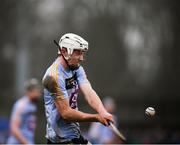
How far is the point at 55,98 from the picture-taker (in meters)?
9.16

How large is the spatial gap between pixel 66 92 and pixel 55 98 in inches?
5.3

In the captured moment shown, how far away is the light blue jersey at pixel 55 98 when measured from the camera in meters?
9.16

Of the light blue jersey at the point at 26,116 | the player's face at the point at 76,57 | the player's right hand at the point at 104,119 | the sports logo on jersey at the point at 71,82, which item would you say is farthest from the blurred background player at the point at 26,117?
the player's right hand at the point at 104,119

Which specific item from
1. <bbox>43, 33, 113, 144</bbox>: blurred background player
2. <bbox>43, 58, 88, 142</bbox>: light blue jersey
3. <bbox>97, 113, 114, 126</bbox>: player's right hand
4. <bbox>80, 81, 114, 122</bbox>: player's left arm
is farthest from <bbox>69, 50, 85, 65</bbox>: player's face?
<bbox>97, 113, 114, 126</bbox>: player's right hand

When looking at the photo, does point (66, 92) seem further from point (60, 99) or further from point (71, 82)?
point (71, 82)

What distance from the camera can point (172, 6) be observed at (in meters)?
30.5

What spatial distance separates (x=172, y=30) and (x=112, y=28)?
3.43 m

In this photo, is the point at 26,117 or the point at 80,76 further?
the point at 26,117

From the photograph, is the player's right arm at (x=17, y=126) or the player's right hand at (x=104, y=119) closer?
the player's right hand at (x=104, y=119)

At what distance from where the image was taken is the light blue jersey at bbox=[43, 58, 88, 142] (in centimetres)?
916

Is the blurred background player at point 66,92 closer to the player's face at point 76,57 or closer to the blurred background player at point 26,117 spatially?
the player's face at point 76,57

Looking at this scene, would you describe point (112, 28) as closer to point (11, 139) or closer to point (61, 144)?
point (11, 139)

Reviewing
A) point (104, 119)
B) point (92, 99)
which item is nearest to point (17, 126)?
point (92, 99)

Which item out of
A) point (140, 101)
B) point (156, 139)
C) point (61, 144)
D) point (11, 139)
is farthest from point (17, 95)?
point (61, 144)
